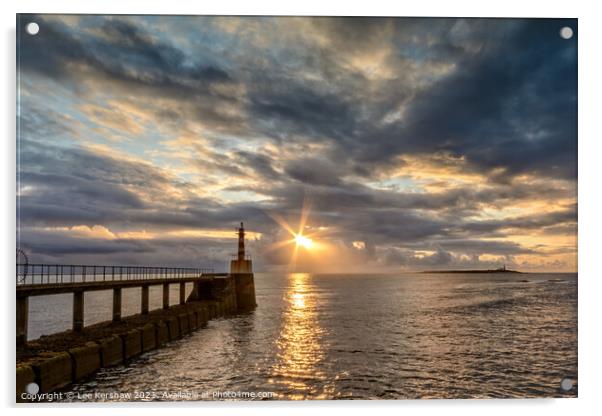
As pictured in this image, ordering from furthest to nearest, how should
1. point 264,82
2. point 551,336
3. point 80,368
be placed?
point 551,336 < point 80,368 < point 264,82

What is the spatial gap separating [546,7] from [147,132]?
39.1 feet

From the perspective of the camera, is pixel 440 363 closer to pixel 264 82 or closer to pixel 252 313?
pixel 264 82

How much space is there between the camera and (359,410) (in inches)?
458

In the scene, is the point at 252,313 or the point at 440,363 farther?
the point at 252,313

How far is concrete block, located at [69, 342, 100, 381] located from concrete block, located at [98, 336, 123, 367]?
39cm

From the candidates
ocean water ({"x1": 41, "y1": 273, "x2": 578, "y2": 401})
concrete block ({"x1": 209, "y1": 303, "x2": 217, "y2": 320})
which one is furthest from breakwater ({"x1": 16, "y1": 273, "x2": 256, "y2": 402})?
concrete block ({"x1": 209, "y1": 303, "x2": 217, "y2": 320})

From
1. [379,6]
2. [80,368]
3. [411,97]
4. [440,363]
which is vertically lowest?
[440,363]

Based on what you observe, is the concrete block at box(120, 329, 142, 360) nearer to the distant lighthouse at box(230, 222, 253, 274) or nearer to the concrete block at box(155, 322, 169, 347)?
the concrete block at box(155, 322, 169, 347)

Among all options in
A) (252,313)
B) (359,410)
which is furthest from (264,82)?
(252,313)

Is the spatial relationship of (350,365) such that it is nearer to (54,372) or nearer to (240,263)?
(54,372)

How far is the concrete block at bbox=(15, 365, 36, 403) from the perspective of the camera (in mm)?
11664

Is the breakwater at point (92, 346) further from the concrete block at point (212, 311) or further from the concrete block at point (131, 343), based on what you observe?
the concrete block at point (212, 311)
